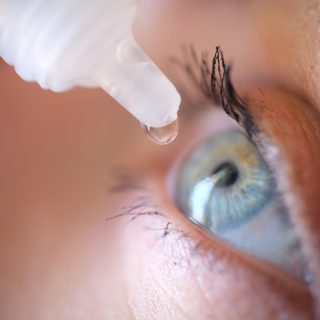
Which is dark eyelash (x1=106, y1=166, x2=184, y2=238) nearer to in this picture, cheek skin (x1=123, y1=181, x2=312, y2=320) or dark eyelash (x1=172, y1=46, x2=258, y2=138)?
cheek skin (x1=123, y1=181, x2=312, y2=320)

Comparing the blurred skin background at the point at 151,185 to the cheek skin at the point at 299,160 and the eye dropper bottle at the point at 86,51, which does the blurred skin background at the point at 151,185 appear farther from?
the eye dropper bottle at the point at 86,51

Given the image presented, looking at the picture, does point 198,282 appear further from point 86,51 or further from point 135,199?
point 86,51

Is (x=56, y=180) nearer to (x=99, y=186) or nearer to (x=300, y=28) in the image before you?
(x=99, y=186)

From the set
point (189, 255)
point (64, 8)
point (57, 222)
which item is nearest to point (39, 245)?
point (57, 222)

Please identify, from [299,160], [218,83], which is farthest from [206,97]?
[299,160]

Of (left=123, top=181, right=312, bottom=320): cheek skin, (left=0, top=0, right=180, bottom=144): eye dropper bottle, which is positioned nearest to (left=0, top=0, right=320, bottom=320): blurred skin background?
(left=123, top=181, right=312, bottom=320): cheek skin
